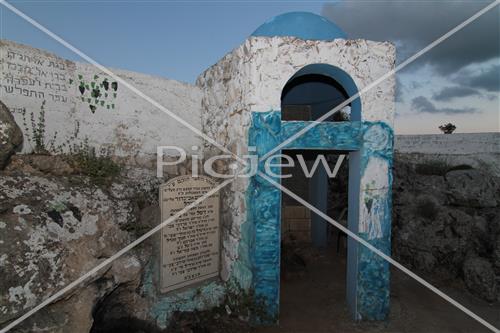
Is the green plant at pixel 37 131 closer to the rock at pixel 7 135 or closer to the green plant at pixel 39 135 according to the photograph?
the green plant at pixel 39 135

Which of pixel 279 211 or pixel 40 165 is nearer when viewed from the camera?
pixel 40 165

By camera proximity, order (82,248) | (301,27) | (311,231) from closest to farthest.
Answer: (82,248), (301,27), (311,231)

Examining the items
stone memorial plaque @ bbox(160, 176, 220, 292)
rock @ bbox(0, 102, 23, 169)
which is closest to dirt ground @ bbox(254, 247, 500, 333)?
stone memorial plaque @ bbox(160, 176, 220, 292)

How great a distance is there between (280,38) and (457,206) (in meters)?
6.39

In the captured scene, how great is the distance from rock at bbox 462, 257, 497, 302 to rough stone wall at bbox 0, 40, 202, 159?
6.26m

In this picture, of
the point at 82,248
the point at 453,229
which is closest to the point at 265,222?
the point at 82,248

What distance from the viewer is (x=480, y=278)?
689 cm

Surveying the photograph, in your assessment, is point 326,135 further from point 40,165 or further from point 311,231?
point 311,231

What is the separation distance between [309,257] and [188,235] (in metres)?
4.23

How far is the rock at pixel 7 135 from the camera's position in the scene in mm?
4250

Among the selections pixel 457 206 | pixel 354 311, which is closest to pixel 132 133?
pixel 354 311

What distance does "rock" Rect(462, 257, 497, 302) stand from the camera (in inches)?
265

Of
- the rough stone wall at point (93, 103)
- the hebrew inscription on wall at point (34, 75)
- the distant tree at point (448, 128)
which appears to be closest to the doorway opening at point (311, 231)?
the rough stone wall at point (93, 103)

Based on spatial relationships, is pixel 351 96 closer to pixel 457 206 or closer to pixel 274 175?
pixel 274 175
